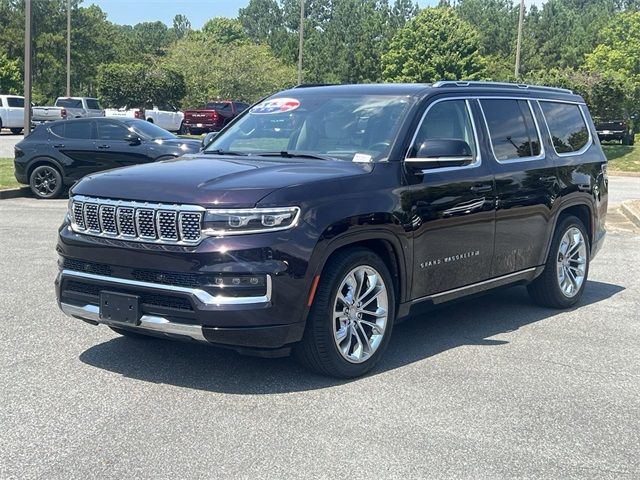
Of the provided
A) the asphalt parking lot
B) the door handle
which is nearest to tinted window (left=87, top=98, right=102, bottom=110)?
the asphalt parking lot

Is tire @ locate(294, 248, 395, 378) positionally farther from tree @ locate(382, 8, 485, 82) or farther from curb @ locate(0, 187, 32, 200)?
tree @ locate(382, 8, 485, 82)

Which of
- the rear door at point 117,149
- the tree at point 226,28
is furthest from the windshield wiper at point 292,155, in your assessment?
the tree at point 226,28

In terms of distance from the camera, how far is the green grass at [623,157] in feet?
95.2

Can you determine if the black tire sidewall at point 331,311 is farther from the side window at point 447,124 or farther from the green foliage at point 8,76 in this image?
the green foliage at point 8,76

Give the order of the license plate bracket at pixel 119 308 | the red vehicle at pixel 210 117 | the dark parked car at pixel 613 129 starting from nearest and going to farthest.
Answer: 1. the license plate bracket at pixel 119 308
2. the dark parked car at pixel 613 129
3. the red vehicle at pixel 210 117

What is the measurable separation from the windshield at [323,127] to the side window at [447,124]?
0.63ft

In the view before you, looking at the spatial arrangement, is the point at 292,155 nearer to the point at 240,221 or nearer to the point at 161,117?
the point at 240,221

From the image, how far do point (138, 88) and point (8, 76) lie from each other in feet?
60.6

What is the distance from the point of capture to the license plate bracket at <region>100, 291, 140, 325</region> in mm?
4910

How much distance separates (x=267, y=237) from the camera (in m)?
4.75

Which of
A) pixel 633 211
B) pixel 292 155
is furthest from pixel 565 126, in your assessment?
pixel 633 211

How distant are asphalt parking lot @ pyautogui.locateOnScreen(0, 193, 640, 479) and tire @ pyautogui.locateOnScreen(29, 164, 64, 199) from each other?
9.61 metres

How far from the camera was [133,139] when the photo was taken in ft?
53.7

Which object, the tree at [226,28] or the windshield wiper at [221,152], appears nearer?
the windshield wiper at [221,152]
